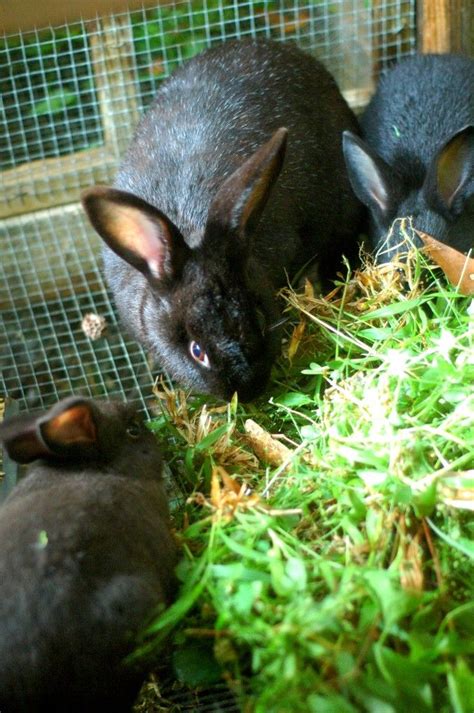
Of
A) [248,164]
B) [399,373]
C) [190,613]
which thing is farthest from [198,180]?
[190,613]

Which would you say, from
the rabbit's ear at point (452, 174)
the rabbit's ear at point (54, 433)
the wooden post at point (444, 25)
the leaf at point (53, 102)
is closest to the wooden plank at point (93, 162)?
the leaf at point (53, 102)

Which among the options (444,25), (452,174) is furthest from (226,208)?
(444,25)

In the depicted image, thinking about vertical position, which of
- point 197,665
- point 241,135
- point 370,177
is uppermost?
point 241,135

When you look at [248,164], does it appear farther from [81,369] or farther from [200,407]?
[81,369]

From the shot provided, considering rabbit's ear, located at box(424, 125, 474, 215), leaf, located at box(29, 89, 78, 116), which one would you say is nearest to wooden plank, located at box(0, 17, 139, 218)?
leaf, located at box(29, 89, 78, 116)

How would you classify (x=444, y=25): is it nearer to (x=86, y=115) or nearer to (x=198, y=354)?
(x=86, y=115)

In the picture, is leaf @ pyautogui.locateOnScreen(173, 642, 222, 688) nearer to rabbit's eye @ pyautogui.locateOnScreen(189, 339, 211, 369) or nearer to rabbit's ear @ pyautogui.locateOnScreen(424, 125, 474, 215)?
rabbit's eye @ pyautogui.locateOnScreen(189, 339, 211, 369)
